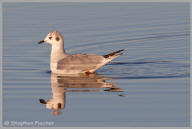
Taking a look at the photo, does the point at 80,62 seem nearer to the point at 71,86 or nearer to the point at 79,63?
the point at 79,63

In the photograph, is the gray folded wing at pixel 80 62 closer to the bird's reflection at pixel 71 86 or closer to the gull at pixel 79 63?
the gull at pixel 79 63

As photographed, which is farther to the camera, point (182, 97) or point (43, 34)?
point (43, 34)

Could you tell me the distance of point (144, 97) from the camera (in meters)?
14.5

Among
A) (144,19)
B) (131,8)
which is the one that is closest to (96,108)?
(144,19)

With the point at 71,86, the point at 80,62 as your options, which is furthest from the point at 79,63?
the point at 71,86

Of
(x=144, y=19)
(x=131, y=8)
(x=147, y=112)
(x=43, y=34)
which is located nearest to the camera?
(x=147, y=112)

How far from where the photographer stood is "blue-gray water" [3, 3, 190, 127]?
13812 mm

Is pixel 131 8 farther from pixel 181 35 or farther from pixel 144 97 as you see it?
pixel 144 97

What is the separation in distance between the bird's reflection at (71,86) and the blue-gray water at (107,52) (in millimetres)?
47

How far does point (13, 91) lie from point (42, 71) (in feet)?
7.78

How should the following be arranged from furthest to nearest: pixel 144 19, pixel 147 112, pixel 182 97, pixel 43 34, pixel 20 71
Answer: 1. pixel 144 19
2. pixel 43 34
3. pixel 20 71
4. pixel 182 97
5. pixel 147 112

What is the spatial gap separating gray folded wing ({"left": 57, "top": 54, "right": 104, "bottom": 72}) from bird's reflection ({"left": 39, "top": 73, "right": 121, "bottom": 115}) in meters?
0.25

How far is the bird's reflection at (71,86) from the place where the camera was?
14536mm

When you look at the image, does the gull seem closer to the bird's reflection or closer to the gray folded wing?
the gray folded wing
